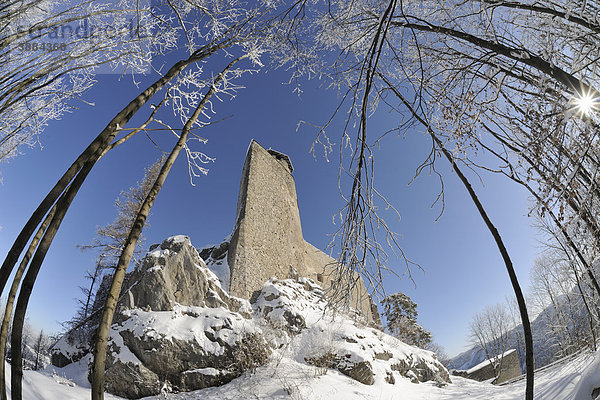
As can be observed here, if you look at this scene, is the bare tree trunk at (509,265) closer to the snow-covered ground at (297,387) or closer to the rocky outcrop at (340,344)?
the snow-covered ground at (297,387)

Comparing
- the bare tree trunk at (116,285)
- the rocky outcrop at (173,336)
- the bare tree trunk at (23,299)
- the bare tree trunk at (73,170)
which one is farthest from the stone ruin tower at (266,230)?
the bare tree trunk at (23,299)

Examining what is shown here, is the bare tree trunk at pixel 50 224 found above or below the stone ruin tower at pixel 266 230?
below

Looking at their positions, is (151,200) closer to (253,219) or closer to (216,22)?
(216,22)

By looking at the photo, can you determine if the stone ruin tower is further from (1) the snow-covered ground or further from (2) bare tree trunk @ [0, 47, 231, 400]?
(2) bare tree trunk @ [0, 47, 231, 400]

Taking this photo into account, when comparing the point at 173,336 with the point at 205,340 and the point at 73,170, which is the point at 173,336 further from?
the point at 73,170

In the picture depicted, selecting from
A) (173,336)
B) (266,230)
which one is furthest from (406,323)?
(173,336)

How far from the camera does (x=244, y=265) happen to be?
8875 mm

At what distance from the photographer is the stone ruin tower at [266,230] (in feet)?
29.5

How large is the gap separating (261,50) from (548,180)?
1.84 meters

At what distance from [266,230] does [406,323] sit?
9101 millimetres

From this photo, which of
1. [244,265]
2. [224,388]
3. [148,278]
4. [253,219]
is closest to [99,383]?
[224,388]

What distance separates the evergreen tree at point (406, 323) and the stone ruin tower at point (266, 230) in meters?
2.02

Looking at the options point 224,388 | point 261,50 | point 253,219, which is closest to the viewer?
point 261,50

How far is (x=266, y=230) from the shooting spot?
1056 cm
